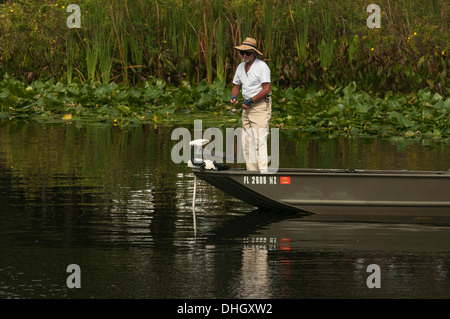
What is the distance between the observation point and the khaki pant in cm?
1395

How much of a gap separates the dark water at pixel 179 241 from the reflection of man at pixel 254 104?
645mm

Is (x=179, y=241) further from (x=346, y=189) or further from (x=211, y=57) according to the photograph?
(x=211, y=57)

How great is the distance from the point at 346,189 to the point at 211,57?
645 inches

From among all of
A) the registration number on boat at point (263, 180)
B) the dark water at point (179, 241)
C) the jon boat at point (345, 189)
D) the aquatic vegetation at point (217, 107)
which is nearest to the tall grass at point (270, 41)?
the aquatic vegetation at point (217, 107)

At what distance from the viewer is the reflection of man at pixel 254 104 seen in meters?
13.8

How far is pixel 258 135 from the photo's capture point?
45.9ft

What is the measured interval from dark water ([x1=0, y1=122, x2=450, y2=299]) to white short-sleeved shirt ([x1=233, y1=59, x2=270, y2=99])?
4.62 feet

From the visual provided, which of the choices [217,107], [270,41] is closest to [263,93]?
[217,107]

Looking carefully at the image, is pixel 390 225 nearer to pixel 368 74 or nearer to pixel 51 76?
pixel 368 74

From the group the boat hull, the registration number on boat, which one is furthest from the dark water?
the registration number on boat

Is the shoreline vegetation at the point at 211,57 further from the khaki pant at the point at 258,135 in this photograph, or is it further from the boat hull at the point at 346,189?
the boat hull at the point at 346,189

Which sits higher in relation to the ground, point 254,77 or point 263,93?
point 254,77

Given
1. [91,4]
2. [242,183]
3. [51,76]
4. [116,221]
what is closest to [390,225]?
[242,183]

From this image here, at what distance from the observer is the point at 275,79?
28484mm
